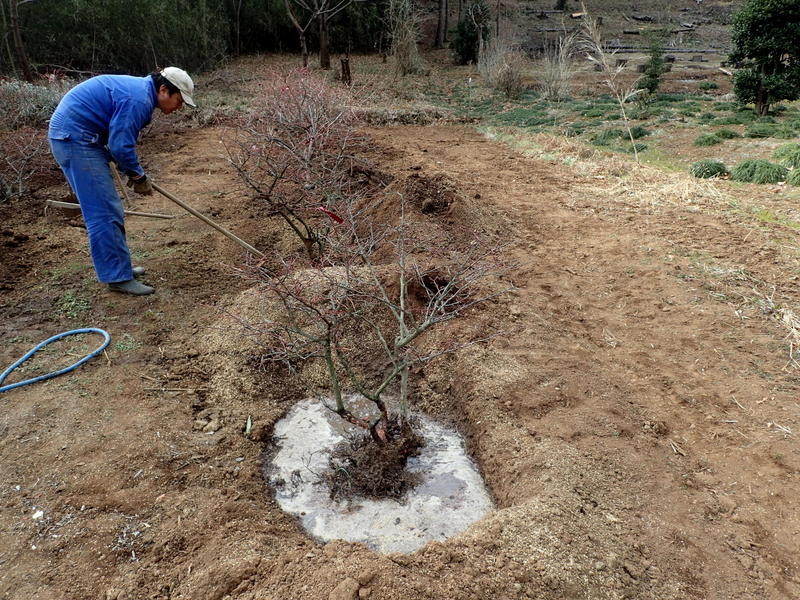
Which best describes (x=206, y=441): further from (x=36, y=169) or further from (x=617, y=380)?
(x=36, y=169)

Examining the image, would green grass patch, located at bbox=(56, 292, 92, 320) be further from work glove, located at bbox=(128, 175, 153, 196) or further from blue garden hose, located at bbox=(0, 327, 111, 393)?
work glove, located at bbox=(128, 175, 153, 196)

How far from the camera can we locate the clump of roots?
9.29 feet

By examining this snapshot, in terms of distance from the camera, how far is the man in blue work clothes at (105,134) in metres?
3.84

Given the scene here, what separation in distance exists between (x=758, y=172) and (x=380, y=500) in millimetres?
6810

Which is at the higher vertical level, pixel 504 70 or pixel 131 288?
pixel 504 70

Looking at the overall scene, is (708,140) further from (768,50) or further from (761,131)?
(768,50)

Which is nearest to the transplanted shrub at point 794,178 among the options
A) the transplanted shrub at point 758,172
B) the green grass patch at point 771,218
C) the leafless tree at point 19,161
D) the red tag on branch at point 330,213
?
the transplanted shrub at point 758,172

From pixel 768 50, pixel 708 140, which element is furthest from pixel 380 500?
pixel 768 50

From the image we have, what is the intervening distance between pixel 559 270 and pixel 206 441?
11.6 ft

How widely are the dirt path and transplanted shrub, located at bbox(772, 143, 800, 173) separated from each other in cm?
220

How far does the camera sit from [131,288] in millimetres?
4336

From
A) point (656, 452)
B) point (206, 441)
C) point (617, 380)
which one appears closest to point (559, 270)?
point (617, 380)

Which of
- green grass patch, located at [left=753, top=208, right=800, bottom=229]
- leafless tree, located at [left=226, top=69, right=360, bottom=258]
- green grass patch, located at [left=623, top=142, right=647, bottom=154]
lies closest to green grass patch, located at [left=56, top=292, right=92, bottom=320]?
leafless tree, located at [left=226, top=69, right=360, bottom=258]

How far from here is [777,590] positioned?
7.45ft
